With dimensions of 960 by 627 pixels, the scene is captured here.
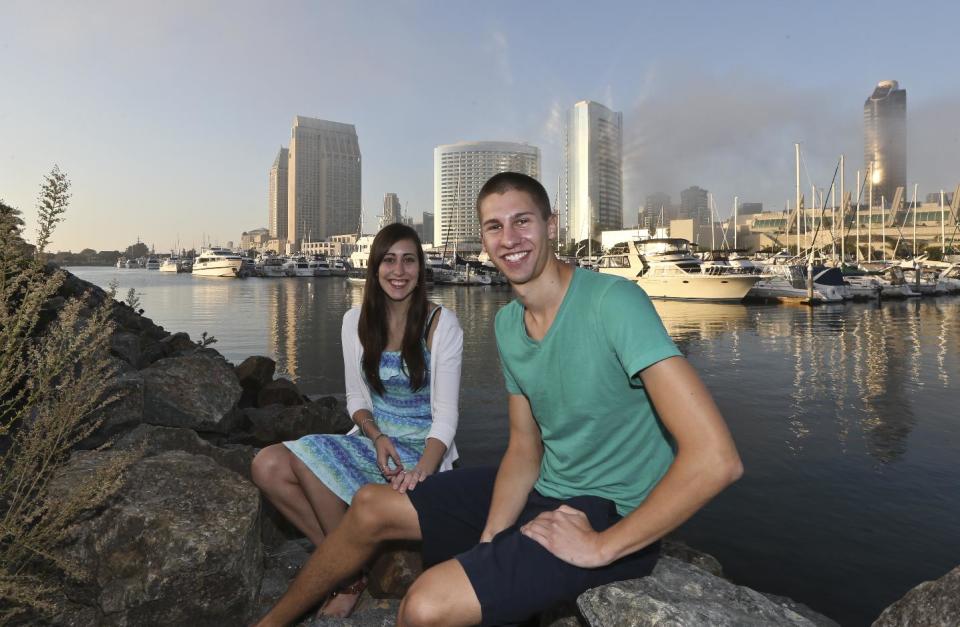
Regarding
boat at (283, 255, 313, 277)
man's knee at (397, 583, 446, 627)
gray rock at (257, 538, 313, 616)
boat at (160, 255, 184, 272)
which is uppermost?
boat at (160, 255, 184, 272)

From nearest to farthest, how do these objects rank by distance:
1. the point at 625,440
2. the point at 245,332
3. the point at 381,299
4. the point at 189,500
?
1. the point at 625,440
2. the point at 189,500
3. the point at 381,299
4. the point at 245,332

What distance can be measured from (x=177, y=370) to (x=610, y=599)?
5.47 metres

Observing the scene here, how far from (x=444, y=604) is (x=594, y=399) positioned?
0.85 m

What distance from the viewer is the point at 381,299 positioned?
3855 millimetres

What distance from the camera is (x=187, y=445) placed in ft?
15.5

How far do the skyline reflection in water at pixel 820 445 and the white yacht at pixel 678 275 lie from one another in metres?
15.5

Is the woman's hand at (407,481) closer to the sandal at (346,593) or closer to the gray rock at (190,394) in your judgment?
the sandal at (346,593)

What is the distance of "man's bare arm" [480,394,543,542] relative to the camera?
2375 millimetres

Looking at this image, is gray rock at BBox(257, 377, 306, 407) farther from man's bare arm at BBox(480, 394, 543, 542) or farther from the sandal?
man's bare arm at BBox(480, 394, 543, 542)

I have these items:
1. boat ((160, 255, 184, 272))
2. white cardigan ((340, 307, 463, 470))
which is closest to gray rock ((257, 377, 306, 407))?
white cardigan ((340, 307, 463, 470))

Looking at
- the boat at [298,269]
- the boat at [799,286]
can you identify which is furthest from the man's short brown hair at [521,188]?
the boat at [298,269]

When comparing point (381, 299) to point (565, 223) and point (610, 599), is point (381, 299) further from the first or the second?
point (565, 223)

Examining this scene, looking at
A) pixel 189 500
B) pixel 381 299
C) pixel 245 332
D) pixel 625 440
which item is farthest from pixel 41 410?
pixel 245 332

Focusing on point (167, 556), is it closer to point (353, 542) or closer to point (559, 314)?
point (353, 542)
